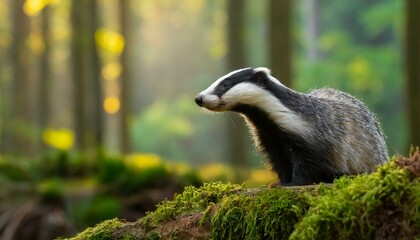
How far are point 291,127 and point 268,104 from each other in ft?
0.82

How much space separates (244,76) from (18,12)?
66.5 feet

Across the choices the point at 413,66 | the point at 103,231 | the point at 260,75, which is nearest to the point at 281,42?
the point at 413,66

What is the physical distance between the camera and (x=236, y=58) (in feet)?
56.4

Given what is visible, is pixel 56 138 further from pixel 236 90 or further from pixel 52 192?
pixel 236 90

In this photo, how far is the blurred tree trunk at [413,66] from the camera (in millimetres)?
9992

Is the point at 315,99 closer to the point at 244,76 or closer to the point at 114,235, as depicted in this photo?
the point at 244,76

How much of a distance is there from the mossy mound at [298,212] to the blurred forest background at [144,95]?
4.80 feet

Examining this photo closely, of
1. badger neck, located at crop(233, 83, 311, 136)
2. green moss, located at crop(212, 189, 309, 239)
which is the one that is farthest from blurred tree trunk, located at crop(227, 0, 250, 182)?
green moss, located at crop(212, 189, 309, 239)

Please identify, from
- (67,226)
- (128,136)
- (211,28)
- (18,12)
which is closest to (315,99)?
(67,226)

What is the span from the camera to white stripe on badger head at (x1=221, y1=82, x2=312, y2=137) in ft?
17.4

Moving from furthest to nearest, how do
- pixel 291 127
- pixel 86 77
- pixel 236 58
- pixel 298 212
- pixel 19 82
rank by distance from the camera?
pixel 19 82 < pixel 86 77 < pixel 236 58 < pixel 291 127 < pixel 298 212

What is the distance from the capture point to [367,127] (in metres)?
5.89

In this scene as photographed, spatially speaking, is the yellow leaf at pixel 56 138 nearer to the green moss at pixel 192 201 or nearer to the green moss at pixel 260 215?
the green moss at pixel 192 201

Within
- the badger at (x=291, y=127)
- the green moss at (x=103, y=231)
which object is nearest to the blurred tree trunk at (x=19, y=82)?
the badger at (x=291, y=127)
